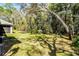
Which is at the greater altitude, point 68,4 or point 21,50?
point 68,4

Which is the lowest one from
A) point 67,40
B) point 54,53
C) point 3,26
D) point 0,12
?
point 54,53

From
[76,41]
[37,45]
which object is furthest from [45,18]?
[76,41]

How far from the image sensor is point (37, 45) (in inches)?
118

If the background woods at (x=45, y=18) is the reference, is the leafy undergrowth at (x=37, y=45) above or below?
below

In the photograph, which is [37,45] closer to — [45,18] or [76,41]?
[45,18]

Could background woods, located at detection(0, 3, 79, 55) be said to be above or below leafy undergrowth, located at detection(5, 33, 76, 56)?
above

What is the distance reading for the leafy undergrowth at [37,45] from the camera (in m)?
2.97

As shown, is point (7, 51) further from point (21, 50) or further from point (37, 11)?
point (37, 11)

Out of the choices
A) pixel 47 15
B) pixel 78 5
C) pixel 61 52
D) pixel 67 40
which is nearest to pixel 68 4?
pixel 78 5

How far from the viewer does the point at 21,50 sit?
2.97m

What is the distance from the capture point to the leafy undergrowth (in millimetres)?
2969

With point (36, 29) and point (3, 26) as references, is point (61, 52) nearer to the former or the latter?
point (36, 29)

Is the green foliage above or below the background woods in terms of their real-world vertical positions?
below

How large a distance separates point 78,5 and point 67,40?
539 mm
